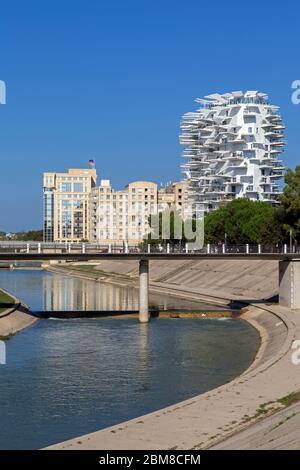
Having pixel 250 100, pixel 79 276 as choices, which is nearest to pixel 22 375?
pixel 79 276

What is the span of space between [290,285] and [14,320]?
25751mm

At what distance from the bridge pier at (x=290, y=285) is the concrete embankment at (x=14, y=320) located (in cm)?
2375

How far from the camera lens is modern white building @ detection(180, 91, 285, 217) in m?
170

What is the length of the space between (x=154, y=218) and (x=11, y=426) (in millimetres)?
132224

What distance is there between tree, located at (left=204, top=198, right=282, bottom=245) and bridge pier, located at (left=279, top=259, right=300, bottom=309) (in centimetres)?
3595

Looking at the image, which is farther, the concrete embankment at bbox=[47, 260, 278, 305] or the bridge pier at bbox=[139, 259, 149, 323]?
the concrete embankment at bbox=[47, 260, 278, 305]

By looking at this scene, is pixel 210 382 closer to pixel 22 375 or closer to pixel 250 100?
pixel 22 375

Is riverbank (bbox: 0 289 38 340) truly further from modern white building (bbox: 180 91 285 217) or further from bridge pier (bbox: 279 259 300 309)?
modern white building (bbox: 180 91 285 217)

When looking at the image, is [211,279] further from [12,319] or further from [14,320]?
[12,319]

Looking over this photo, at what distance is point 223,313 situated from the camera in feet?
222
